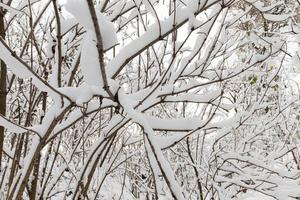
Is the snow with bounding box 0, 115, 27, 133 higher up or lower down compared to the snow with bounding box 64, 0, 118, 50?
lower down

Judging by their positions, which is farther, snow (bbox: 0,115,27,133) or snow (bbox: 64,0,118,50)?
snow (bbox: 0,115,27,133)

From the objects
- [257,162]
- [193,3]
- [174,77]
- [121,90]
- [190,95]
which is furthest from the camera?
[257,162]

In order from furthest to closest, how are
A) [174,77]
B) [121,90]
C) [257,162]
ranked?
1. [257,162]
2. [174,77]
3. [121,90]

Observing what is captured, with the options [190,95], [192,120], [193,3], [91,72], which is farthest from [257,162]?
[91,72]

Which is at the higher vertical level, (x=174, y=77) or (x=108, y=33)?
(x=174, y=77)

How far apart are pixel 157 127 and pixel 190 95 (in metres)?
0.51

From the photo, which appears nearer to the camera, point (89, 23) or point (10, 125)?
point (89, 23)

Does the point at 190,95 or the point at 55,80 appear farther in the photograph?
the point at 190,95

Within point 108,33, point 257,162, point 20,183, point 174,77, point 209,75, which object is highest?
point 209,75

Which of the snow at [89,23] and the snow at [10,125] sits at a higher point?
the snow at [89,23]

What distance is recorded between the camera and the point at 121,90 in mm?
918

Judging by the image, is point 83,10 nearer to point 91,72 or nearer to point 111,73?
point 91,72

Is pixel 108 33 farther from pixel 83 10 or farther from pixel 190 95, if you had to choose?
pixel 190 95

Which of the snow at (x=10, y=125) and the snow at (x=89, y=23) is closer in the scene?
the snow at (x=89, y=23)
